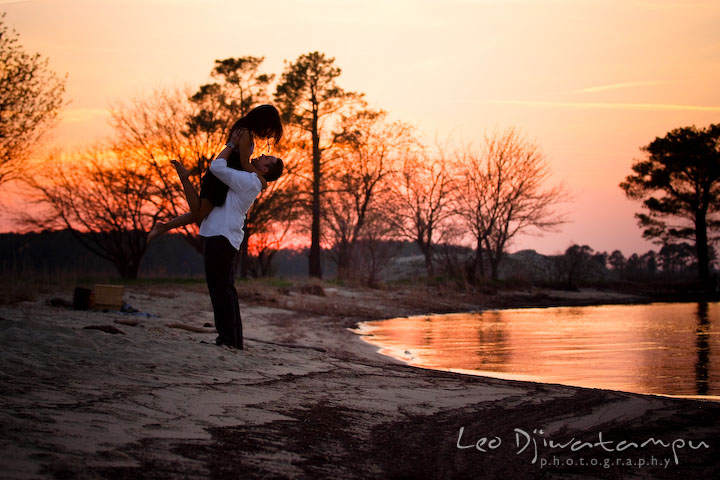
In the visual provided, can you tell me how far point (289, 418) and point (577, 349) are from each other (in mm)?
6429

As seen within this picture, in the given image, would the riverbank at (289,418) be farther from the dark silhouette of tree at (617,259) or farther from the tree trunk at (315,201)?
the dark silhouette of tree at (617,259)

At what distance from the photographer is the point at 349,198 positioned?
4088 centimetres

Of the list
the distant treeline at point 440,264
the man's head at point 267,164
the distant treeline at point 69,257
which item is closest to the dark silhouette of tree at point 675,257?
the distant treeline at point 440,264

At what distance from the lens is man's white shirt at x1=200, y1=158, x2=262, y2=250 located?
6.35 meters

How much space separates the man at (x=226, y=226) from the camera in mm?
6379

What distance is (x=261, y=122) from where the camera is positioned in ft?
21.3

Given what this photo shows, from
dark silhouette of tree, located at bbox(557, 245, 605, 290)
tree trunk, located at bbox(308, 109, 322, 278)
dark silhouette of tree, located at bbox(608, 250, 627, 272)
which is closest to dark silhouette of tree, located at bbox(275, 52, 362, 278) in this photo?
tree trunk, located at bbox(308, 109, 322, 278)

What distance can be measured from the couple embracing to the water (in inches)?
101

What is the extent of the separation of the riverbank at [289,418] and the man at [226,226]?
0.47 metres

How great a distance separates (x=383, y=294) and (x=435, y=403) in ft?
63.8

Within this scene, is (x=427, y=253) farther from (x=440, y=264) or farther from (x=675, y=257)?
(x=675, y=257)

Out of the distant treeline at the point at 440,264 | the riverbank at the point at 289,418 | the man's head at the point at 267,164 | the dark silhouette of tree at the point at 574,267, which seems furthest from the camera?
the dark silhouette of tree at the point at 574,267

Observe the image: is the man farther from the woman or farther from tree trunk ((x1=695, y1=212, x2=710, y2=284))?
tree trunk ((x1=695, y1=212, x2=710, y2=284))

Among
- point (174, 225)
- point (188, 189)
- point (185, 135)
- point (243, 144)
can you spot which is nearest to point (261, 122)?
point (243, 144)
